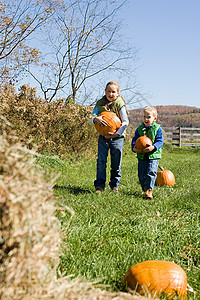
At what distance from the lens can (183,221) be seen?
4.28 meters

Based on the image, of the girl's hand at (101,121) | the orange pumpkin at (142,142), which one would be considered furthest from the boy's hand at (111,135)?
the orange pumpkin at (142,142)

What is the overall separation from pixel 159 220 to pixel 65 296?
2.52 meters

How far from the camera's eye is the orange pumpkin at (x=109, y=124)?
5.64 metres

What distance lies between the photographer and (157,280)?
2498mm

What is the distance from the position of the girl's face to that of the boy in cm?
61

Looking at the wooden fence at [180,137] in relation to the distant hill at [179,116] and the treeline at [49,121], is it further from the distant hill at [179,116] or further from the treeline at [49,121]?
the treeline at [49,121]

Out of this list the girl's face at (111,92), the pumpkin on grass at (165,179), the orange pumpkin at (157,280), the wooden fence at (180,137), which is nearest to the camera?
the orange pumpkin at (157,280)

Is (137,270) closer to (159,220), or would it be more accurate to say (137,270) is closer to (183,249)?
(183,249)

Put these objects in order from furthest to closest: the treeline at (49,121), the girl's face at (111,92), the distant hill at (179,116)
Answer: the distant hill at (179,116) < the treeline at (49,121) < the girl's face at (111,92)

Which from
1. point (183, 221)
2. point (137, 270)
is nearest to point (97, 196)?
point (183, 221)

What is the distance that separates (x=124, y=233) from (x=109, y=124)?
2350 millimetres

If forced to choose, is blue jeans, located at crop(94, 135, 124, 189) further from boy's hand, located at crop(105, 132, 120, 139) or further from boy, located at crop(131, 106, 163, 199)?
boy, located at crop(131, 106, 163, 199)

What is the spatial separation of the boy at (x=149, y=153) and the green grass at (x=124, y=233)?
27 cm

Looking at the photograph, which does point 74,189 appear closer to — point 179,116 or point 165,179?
point 165,179
